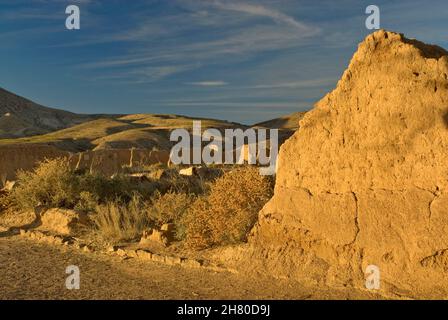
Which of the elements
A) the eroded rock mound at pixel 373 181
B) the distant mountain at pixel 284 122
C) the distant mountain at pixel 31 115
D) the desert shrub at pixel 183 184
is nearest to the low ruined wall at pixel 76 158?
the desert shrub at pixel 183 184

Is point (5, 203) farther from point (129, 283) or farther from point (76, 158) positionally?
point (76, 158)

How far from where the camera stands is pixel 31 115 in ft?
363

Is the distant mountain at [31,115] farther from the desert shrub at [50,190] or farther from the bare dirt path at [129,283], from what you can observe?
the bare dirt path at [129,283]

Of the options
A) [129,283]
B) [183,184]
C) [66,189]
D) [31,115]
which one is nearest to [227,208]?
[129,283]

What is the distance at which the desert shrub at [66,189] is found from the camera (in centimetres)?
1230

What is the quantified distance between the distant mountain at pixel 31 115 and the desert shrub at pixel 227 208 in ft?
296

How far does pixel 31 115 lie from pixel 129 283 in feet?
363

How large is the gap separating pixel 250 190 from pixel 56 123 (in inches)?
4312

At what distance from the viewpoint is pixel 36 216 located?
11844mm

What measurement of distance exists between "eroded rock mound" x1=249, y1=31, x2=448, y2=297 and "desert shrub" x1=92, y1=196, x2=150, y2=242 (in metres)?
3.02

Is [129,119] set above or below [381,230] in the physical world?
above

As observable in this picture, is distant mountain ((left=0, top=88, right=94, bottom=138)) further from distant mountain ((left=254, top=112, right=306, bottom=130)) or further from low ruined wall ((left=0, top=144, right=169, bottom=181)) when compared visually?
low ruined wall ((left=0, top=144, right=169, bottom=181))
